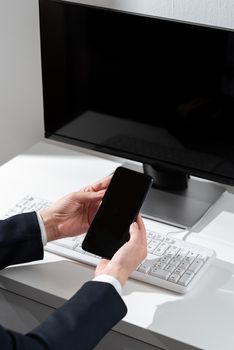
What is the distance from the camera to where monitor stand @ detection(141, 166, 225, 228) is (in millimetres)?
1711

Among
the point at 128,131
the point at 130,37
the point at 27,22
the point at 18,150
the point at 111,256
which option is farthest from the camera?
the point at 18,150

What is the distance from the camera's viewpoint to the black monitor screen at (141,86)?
1577 mm

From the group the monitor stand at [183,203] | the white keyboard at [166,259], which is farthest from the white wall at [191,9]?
the white keyboard at [166,259]

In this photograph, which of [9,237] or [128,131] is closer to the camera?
[9,237]

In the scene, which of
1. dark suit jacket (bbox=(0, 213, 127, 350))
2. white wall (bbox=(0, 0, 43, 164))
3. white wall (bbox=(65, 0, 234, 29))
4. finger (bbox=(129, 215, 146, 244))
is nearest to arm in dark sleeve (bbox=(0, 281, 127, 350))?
dark suit jacket (bbox=(0, 213, 127, 350))

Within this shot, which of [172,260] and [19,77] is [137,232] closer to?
[172,260]

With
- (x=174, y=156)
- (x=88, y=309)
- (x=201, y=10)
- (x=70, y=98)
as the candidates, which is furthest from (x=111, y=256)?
(x=201, y=10)

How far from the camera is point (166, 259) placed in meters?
1.54

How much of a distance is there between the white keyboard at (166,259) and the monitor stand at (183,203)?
10 cm

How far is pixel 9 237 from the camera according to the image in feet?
5.07

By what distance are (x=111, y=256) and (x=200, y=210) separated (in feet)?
1.09

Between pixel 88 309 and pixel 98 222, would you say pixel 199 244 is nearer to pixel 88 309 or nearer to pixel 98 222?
pixel 98 222

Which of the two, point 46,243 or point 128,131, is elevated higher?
point 128,131

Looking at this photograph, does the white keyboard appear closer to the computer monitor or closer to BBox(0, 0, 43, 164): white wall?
the computer monitor
